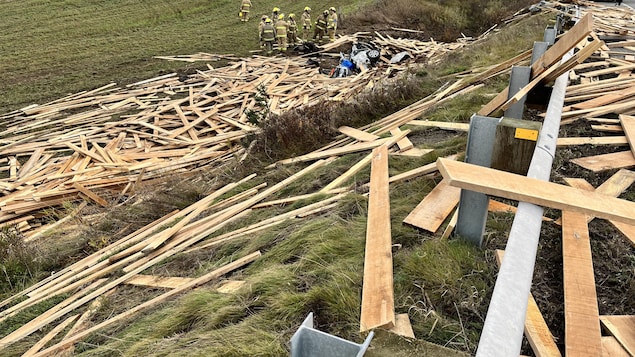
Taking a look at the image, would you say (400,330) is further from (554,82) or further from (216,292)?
(554,82)

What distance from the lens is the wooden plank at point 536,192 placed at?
2096 mm

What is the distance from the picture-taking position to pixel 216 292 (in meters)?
3.57

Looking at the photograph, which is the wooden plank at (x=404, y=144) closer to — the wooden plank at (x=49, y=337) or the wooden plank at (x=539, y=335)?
the wooden plank at (x=539, y=335)

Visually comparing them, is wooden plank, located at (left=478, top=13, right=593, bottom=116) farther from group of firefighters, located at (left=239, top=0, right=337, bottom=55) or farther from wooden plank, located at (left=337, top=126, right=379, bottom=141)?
group of firefighters, located at (left=239, top=0, right=337, bottom=55)

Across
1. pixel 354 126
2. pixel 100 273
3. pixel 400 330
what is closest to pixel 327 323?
pixel 400 330

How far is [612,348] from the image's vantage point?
2256 millimetres

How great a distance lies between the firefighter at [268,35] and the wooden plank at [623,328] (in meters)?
15.7

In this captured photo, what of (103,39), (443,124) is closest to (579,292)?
(443,124)

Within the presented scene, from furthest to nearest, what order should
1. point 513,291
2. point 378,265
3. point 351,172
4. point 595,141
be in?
point 351,172
point 595,141
point 378,265
point 513,291

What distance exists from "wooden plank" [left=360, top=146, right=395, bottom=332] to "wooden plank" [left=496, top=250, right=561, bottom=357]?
2.36ft

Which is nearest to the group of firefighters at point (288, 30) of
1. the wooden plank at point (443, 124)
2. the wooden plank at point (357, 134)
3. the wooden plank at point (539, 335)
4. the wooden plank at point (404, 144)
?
the wooden plank at point (357, 134)

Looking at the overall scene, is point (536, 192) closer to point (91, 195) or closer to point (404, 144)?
point (404, 144)

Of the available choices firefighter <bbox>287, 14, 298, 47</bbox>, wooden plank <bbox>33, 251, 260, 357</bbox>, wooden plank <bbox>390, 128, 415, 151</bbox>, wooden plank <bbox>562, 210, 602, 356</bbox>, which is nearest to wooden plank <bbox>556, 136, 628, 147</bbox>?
wooden plank <bbox>562, 210, 602, 356</bbox>

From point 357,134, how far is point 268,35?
11.1m
